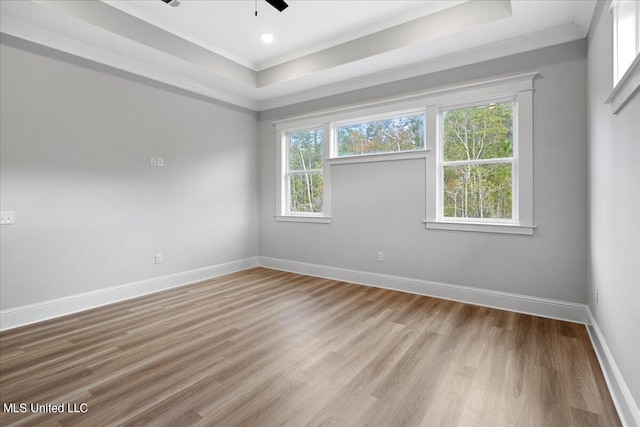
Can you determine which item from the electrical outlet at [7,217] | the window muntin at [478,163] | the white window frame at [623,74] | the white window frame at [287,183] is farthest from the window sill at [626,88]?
the electrical outlet at [7,217]

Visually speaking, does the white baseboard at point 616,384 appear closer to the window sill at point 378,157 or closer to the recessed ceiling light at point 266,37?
the window sill at point 378,157

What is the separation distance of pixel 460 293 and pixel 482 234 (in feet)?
2.35

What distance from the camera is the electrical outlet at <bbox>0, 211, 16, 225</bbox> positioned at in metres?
2.75

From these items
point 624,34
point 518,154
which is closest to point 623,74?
point 624,34

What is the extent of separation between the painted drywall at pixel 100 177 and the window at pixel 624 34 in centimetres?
437

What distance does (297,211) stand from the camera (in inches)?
200

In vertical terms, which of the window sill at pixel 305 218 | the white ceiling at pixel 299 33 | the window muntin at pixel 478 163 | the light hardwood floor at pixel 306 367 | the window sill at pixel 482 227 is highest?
the white ceiling at pixel 299 33

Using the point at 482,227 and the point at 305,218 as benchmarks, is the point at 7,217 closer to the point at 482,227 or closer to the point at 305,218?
the point at 305,218

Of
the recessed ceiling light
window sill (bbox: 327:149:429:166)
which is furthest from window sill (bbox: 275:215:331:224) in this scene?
the recessed ceiling light

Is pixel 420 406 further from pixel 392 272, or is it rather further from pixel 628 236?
pixel 392 272

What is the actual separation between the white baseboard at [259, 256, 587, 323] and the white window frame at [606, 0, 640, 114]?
1.96 m

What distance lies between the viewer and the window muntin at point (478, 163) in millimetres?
3307

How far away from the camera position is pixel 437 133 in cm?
365

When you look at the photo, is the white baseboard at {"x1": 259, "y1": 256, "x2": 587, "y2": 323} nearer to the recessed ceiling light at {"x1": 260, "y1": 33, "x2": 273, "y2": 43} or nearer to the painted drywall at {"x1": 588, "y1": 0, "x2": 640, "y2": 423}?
the painted drywall at {"x1": 588, "y1": 0, "x2": 640, "y2": 423}
